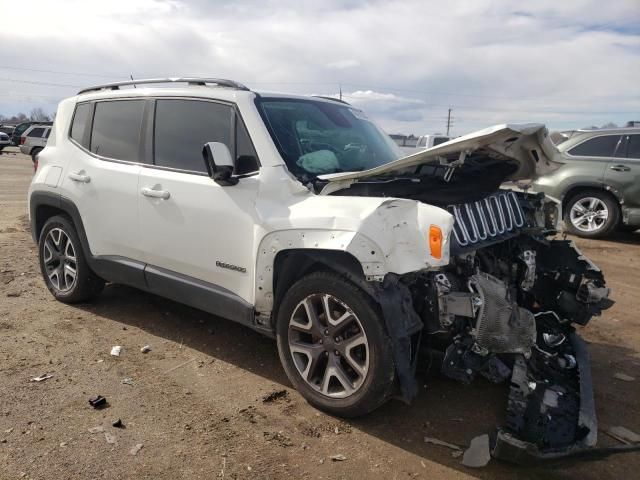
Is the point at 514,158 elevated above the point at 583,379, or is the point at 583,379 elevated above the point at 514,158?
the point at 514,158

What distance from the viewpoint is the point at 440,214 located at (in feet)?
9.55

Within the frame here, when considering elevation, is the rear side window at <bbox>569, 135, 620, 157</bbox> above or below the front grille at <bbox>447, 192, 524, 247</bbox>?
above

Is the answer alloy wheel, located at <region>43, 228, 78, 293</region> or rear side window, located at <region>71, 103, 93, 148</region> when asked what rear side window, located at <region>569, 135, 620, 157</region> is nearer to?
rear side window, located at <region>71, 103, 93, 148</region>

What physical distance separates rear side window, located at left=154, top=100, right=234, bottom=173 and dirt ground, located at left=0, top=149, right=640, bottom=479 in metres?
1.52

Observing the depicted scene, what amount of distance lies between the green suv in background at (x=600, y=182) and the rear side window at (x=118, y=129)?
698 centimetres

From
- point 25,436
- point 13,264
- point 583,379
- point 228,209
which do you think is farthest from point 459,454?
point 13,264

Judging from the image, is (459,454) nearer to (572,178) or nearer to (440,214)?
(440,214)

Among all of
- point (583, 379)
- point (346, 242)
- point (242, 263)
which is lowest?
point (583, 379)

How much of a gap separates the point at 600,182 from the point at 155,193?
25.4 feet

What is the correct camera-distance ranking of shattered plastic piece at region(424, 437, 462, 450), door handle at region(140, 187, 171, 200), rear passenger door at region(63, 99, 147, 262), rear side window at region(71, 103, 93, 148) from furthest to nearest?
1. rear side window at region(71, 103, 93, 148)
2. rear passenger door at region(63, 99, 147, 262)
3. door handle at region(140, 187, 171, 200)
4. shattered plastic piece at region(424, 437, 462, 450)

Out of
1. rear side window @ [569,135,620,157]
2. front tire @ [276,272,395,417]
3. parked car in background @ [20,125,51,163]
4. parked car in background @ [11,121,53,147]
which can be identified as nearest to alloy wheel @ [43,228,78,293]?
front tire @ [276,272,395,417]

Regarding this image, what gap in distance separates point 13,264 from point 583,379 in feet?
21.0

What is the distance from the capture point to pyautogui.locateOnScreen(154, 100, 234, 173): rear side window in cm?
383

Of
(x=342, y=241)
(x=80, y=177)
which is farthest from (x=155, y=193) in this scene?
(x=342, y=241)
